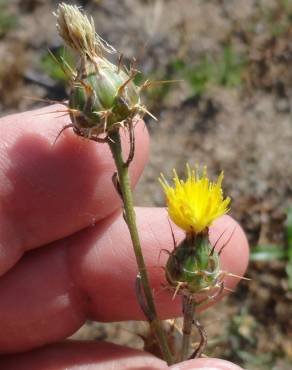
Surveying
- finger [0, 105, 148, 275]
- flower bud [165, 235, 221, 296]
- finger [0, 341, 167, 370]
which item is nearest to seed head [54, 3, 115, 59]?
finger [0, 105, 148, 275]

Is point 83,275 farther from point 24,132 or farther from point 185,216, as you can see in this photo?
point 185,216

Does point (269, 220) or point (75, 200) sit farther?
point (269, 220)

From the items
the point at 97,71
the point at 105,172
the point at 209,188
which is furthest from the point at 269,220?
the point at 97,71

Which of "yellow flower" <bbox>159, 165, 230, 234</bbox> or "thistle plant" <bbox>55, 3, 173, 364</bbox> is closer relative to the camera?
"thistle plant" <bbox>55, 3, 173, 364</bbox>

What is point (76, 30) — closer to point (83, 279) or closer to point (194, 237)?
point (194, 237)

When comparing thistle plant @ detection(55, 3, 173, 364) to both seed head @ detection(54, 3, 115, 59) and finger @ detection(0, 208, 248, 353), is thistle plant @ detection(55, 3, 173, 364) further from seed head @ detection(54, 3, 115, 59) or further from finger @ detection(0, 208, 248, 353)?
finger @ detection(0, 208, 248, 353)

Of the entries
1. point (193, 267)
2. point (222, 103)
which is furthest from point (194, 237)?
point (222, 103)
